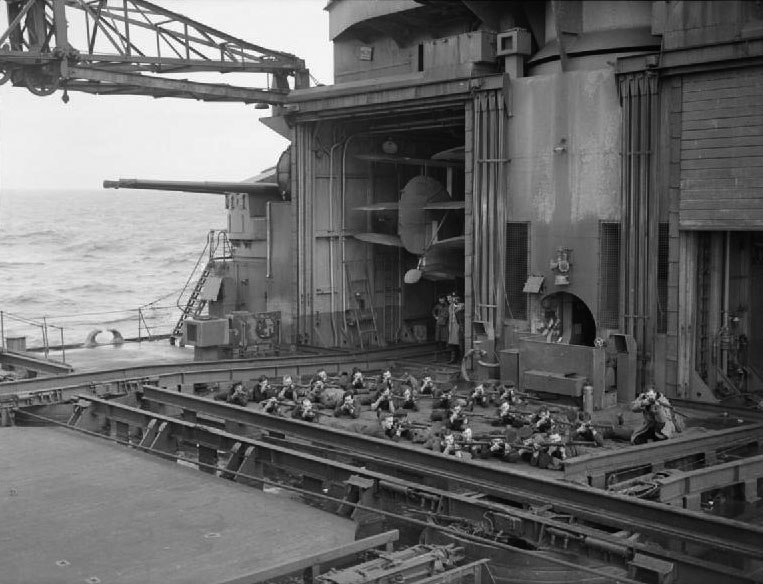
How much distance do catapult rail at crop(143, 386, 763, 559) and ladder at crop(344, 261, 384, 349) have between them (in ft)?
35.1

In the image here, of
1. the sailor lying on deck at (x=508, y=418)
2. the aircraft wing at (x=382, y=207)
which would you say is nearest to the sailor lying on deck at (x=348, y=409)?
the sailor lying on deck at (x=508, y=418)

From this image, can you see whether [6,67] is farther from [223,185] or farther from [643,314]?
[643,314]

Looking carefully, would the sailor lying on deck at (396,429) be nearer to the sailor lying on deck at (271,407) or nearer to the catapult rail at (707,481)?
the sailor lying on deck at (271,407)

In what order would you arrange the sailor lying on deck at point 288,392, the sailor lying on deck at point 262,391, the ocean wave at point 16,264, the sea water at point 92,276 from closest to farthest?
the sailor lying on deck at point 288,392 → the sailor lying on deck at point 262,391 → the sea water at point 92,276 → the ocean wave at point 16,264

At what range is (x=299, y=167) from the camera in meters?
28.4

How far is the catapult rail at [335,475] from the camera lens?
10953mm

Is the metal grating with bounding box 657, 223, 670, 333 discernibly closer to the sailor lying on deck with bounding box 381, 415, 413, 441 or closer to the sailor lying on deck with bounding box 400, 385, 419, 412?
the sailor lying on deck with bounding box 400, 385, 419, 412

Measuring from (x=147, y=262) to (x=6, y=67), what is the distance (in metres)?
61.0

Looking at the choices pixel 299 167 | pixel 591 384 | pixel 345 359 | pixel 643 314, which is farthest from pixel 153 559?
pixel 299 167

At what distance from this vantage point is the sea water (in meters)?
48.0

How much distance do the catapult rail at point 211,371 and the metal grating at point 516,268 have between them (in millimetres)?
4291

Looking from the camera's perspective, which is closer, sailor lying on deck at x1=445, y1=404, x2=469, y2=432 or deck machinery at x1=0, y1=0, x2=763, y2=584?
deck machinery at x1=0, y1=0, x2=763, y2=584

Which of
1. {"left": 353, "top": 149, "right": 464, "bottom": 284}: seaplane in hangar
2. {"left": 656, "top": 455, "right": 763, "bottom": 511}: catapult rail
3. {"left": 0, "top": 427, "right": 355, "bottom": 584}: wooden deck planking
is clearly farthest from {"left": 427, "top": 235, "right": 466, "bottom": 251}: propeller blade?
{"left": 656, "top": 455, "right": 763, "bottom": 511}: catapult rail

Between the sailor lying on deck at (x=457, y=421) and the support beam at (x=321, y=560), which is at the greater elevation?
the sailor lying on deck at (x=457, y=421)
